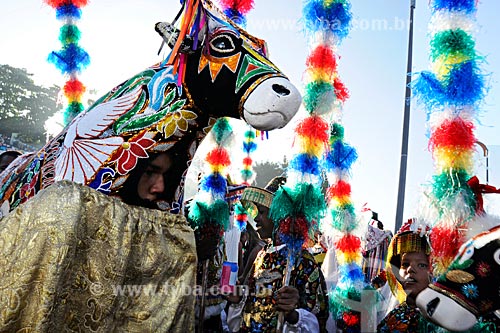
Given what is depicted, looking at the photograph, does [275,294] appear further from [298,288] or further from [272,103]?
[272,103]

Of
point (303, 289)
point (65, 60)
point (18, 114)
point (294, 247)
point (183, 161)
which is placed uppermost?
point (18, 114)

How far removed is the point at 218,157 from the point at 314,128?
832 mm

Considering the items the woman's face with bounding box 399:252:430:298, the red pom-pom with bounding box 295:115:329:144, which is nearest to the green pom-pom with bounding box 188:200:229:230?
the red pom-pom with bounding box 295:115:329:144

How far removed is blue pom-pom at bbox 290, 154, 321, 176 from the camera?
12.5ft

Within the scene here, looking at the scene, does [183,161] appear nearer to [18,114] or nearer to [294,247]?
[294,247]

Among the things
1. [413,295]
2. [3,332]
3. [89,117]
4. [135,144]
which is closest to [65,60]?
[89,117]

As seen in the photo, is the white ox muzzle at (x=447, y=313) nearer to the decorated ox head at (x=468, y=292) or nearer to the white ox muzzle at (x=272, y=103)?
the decorated ox head at (x=468, y=292)

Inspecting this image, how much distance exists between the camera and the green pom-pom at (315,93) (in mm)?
3918

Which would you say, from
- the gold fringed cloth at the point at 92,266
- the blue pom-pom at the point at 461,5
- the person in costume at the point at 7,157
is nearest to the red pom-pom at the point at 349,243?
the blue pom-pom at the point at 461,5

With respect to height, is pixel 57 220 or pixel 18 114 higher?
pixel 18 114

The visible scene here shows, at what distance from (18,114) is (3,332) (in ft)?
65.7

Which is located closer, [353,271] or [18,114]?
[353,271]

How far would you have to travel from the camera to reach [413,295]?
368 cm

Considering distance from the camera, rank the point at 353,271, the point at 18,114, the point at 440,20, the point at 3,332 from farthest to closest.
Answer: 1. the point at 18,114
2. the point at 353,271
3. the point at 440,20
4. the point at 3,332
